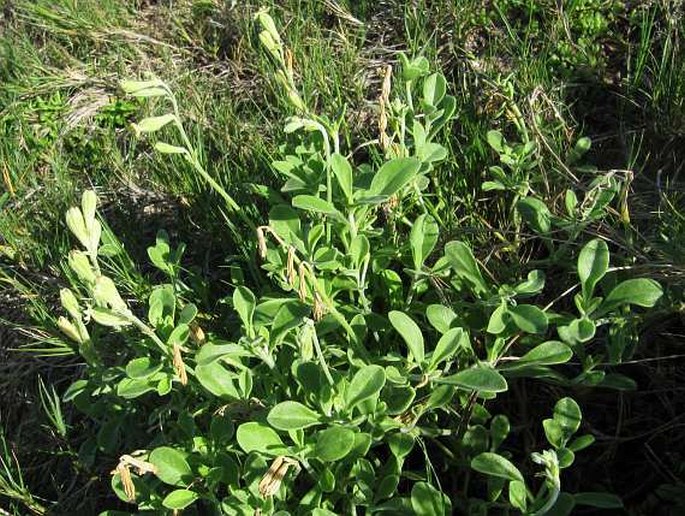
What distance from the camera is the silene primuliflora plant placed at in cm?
142

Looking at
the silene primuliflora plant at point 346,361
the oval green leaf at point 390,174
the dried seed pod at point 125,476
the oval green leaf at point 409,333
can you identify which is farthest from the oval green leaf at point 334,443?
the oval green leaf at point 390,174

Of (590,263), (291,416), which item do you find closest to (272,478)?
(291,416)

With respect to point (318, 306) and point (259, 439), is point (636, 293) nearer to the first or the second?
point (318, 306)

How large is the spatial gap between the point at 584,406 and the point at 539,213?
0.41 meters

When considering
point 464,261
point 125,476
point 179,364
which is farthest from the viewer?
point 464,261

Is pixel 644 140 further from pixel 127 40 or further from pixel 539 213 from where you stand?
pixel 127 40

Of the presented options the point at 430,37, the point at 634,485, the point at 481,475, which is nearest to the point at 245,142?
the point at 430,37

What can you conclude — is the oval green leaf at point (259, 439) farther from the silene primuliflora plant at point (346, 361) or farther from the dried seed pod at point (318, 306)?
the dried seed pod at point (318, 306)

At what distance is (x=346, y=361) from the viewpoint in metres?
1.61

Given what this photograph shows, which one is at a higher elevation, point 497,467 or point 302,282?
point 302,282

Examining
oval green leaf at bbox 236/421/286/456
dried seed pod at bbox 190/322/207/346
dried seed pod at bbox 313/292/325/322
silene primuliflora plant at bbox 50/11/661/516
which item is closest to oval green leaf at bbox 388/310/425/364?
silene primuliflora plant at bbox 50/11/661/516

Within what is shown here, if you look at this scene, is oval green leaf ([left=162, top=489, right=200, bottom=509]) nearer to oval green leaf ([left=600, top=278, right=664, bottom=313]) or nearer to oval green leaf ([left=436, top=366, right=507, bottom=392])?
oval green leaf ([left=436, top=366, right=507, bottom=392])

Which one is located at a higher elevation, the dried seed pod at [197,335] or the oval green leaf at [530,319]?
the oval green leaf at [530,319]

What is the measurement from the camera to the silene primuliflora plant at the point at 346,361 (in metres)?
1.42
